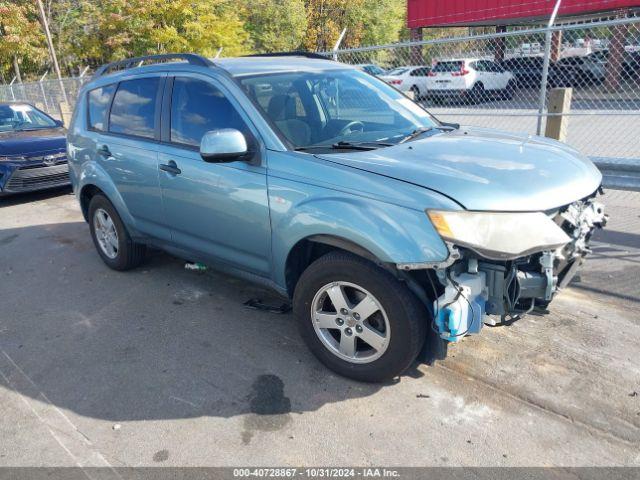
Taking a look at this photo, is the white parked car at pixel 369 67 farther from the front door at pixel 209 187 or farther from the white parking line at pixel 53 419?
the white parking line at pixel 53 419

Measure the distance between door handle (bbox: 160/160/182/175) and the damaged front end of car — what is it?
6.67ft

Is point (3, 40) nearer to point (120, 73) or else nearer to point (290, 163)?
point (120, 73)

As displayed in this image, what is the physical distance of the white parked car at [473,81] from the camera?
8.31 m

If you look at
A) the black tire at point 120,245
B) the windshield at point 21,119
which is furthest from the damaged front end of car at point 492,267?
the windshield at point 21,119

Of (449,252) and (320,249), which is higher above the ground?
(449,252)

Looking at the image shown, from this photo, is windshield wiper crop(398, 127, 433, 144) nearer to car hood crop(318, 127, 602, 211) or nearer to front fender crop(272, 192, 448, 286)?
car hood crop(318, 127, 602, 211)

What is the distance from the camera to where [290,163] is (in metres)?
3.18

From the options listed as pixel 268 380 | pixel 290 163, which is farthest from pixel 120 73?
pixel 268 380

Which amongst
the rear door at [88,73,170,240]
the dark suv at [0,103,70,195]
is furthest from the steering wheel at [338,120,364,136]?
the dark suv at [0,103,70,195]

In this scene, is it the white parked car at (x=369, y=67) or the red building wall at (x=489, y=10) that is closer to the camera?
the white parked car at (x=369, y=67)

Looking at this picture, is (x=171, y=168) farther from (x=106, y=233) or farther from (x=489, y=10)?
(x=489, y=10)

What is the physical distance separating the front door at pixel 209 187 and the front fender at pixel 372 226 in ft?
1.14

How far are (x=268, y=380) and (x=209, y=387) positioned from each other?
36 cm

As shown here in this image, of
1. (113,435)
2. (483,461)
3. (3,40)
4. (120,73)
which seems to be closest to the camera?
(483,461)
